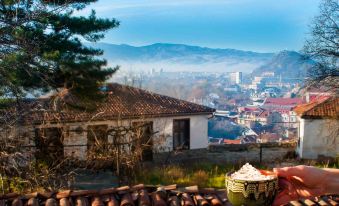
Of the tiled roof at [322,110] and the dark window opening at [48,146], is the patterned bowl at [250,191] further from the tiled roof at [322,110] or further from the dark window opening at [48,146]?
the tiled roof at [322,110]

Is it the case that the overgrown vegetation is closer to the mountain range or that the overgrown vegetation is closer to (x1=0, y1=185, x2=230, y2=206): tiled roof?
(x1=0, y1=185, x2=230, y2=206): tiled roof

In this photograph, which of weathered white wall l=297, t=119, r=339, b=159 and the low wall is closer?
the low wall

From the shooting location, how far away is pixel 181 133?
94.4 feet

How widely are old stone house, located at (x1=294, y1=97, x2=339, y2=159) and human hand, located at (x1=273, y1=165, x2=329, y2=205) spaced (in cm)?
2470

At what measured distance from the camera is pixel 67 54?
54.0ft

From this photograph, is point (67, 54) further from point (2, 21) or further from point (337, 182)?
point (337, 182)

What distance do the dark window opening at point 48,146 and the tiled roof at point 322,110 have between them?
1766 cm

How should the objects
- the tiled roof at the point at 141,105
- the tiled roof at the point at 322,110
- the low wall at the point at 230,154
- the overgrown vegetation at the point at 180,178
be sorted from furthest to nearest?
the tiled roof at the point at 322,110
the tiled roof at the point at 141,105
the low wall at the point at 230,154
the overgrown vegetation at the point at 180,178

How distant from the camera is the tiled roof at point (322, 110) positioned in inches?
1072

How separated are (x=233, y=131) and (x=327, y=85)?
83.6 ft

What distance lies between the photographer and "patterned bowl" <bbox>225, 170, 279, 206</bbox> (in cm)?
318

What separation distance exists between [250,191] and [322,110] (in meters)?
26.0

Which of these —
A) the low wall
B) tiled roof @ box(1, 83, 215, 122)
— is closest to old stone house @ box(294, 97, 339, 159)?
the low wall

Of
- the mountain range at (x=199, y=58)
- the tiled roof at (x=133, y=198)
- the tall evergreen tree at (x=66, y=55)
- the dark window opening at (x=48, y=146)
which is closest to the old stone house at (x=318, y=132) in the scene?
the tall evergreen tree at (x=66, y=55)
